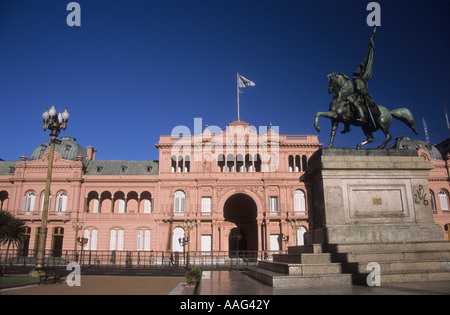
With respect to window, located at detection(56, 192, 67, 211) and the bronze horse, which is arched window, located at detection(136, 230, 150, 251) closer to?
window, located at detection(56, 192, 67, 211)

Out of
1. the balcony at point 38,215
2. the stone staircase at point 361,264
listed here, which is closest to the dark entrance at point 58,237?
the balcony at point 38,215

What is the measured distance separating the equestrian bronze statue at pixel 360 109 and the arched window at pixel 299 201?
3364cm

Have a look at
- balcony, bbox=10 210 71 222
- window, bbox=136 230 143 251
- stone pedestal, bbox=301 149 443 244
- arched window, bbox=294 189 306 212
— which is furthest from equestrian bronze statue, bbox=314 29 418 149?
balcony, bbox=10 210 71 222

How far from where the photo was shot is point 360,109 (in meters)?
12.0

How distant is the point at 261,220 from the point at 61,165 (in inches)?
1133

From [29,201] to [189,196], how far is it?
22.1 meters

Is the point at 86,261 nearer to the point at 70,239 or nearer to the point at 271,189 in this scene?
the point at 70,239

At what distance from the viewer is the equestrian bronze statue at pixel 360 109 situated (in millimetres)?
12148

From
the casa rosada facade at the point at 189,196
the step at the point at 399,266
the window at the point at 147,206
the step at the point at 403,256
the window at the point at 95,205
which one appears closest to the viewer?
the step at the point at 399,266

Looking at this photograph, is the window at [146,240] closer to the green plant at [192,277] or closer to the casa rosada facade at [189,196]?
the casa rosada facade at [189,196]

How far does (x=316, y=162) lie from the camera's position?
11625 millimetres
